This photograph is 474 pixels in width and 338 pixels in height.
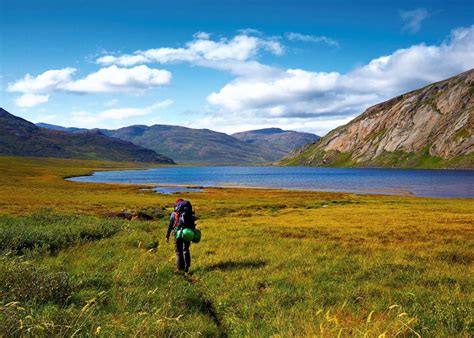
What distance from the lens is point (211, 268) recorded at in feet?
54.3

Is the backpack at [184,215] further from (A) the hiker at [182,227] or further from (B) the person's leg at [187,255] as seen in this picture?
(B) the person's leg at [187,255]

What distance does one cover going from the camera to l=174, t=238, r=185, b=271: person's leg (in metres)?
15.7

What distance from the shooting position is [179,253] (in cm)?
1587

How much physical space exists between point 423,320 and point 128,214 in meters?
36.9

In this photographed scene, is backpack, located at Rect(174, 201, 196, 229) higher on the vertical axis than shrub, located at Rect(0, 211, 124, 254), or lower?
higher

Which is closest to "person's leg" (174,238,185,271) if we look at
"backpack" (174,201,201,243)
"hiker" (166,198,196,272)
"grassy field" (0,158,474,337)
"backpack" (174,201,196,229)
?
"hiker" (166,198,196,272)

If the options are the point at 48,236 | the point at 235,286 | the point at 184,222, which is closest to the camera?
the point at 235,286

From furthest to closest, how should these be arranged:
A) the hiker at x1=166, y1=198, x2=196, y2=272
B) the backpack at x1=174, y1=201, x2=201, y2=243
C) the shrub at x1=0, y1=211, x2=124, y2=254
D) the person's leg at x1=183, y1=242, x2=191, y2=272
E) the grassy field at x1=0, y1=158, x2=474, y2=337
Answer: the shrub at x1=0, y1=211, x2=124, y2=254
the person's leg at x1=183, y1=242, x2=191, y2=272
the hiker at x1=166, y1=198, x2=196, y2=272
the backpack at x1=174, y1=201, x2=201, y2=243
the grassy field at x1=0, y1=158, x2=474, y2=337

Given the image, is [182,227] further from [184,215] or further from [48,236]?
[48,236]

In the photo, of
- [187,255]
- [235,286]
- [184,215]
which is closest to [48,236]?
[187,255]

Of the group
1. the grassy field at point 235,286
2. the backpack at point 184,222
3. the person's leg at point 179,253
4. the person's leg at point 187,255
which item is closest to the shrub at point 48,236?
the grassy field at point 235,286

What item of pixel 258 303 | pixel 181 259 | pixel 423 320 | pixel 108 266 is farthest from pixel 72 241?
pixel 423 320

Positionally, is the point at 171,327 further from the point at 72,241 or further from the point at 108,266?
the point at 72,241

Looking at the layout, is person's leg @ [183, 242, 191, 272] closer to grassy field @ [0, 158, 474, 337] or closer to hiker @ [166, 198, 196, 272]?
hiker @ [166, 198, 196, 272]
